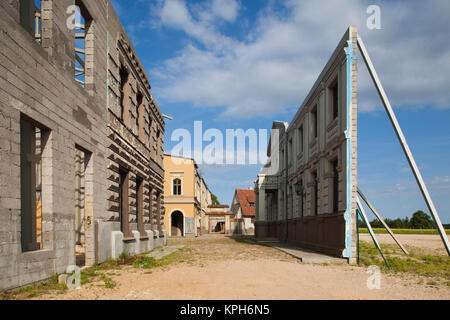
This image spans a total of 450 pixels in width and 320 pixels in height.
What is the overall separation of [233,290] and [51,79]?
18.7 feet

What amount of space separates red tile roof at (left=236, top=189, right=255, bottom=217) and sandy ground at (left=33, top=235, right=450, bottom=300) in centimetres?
4408

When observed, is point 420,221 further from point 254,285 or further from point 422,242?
point 254,285

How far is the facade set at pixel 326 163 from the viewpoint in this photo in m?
11.4

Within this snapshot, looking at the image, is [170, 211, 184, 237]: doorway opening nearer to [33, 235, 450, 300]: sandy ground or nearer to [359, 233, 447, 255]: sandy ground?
[359, 233, 447, 255]: sandy ground

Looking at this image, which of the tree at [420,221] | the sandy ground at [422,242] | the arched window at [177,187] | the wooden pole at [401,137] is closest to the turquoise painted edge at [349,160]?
the wooden pole at [401,137]

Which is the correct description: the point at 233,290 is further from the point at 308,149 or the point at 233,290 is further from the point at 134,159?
the point at 308,149

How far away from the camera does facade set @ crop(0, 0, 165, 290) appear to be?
20.5 feet

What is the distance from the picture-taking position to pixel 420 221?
61.6 m

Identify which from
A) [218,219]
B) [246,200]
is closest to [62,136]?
[218,219]

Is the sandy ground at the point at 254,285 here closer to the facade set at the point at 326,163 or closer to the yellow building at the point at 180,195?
the facade set at the point at 326,163

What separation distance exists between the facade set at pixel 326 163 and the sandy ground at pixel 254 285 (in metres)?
2.69

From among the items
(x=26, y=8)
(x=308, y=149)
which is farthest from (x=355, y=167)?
(x=26, y=8)
